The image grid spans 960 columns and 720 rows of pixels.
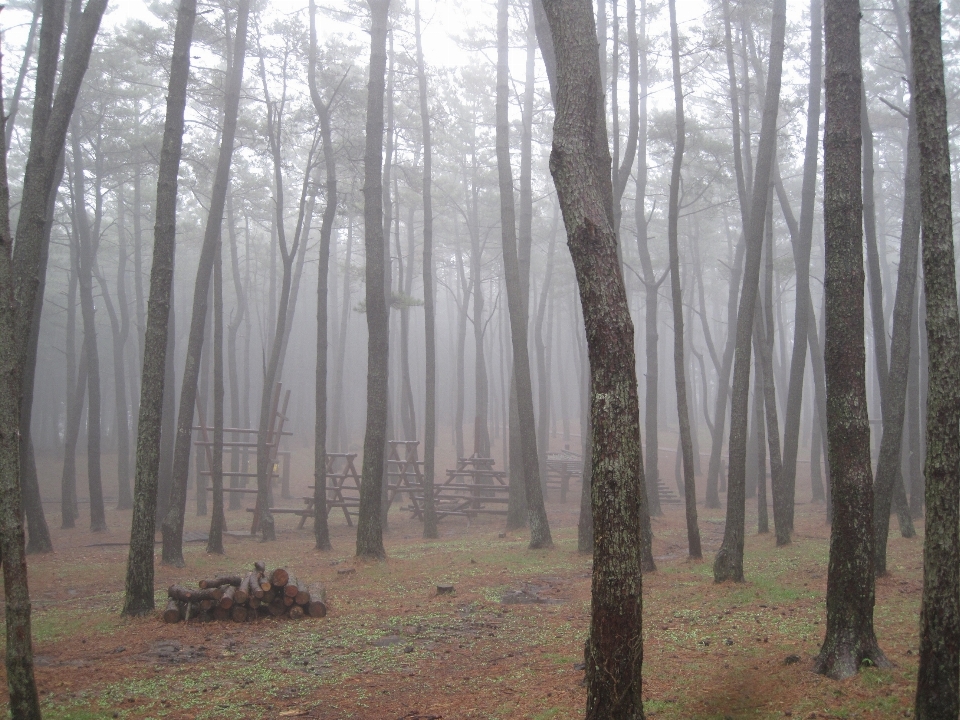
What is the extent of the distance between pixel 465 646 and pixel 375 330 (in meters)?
6.85

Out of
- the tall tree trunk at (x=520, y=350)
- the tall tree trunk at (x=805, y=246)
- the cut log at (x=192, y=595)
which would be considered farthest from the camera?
the tall tree trunk at (x=805, y=246)

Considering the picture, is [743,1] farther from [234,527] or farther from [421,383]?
[421,383]

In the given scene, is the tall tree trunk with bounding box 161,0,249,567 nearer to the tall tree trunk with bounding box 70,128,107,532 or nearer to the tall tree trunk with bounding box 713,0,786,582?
the tall tree trunk with bounding box 70,128,107,532

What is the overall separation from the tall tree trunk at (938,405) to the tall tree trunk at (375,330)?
916cm

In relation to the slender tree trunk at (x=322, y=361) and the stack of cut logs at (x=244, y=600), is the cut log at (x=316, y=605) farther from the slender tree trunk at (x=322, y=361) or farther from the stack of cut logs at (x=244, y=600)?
the slender tree trunk at (x=322, y=361)

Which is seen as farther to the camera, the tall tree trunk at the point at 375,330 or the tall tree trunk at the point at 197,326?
the tall tree trunk at the point at 197,326

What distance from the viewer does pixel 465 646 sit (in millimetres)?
7316

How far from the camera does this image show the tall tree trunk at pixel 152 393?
8602 millimetres

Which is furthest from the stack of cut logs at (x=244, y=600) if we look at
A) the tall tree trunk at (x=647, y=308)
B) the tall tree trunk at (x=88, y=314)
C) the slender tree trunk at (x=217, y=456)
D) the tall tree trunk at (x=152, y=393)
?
the tall tree trunk at (x=88, y=314)

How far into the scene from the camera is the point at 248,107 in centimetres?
2239

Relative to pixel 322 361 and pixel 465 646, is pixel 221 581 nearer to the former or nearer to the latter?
pixel 465 646

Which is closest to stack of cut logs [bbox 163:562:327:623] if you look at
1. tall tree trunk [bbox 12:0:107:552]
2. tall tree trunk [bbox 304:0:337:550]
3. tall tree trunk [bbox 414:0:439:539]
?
tall tree trunk [bbox 12:0:107:552]

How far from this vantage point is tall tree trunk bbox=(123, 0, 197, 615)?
860 cm

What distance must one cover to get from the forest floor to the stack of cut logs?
0.56ft
